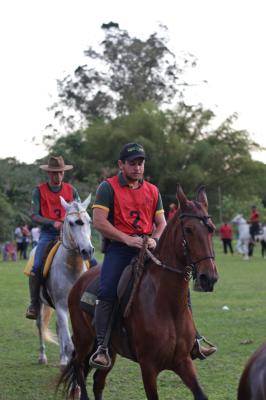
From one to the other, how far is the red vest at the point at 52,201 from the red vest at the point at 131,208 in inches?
129

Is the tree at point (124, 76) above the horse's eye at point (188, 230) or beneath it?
above

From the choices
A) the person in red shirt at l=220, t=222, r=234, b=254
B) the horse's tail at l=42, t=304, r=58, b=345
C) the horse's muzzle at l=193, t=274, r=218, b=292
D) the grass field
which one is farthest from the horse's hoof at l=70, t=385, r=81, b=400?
the person in red shirt at l=220, t=222, r=234, b=254

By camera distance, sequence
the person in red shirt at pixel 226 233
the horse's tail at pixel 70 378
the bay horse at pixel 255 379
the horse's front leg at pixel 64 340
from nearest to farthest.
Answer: the bay horse at pixel 255 379
the horse's tail at pixel 70 378
the horse's front leg at pixel 64 340
the person in red shirt at pixel 226 233

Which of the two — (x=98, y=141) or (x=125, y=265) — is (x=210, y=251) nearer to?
(x=125, y=265)

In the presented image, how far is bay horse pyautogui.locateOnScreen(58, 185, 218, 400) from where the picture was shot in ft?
19.2

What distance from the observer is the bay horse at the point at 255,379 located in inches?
155

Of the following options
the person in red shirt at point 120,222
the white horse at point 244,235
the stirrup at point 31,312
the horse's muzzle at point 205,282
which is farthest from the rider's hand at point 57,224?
the white horse at point 244,235

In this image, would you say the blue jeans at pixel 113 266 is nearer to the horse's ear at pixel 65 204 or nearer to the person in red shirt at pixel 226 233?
the horse's ear at pixel 65 204

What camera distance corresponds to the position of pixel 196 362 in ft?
32.1

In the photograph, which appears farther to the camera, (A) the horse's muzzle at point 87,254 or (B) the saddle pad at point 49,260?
(B) the saddle pad at point 49,260

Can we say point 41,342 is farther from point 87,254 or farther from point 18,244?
point 18,244

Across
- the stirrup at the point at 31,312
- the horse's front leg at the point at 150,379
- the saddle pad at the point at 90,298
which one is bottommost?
the horse's front leg at the point at 150,379

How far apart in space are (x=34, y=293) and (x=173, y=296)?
429 cm

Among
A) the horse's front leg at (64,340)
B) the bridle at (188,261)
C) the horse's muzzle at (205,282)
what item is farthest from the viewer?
the horse's front leg at (64,340)
